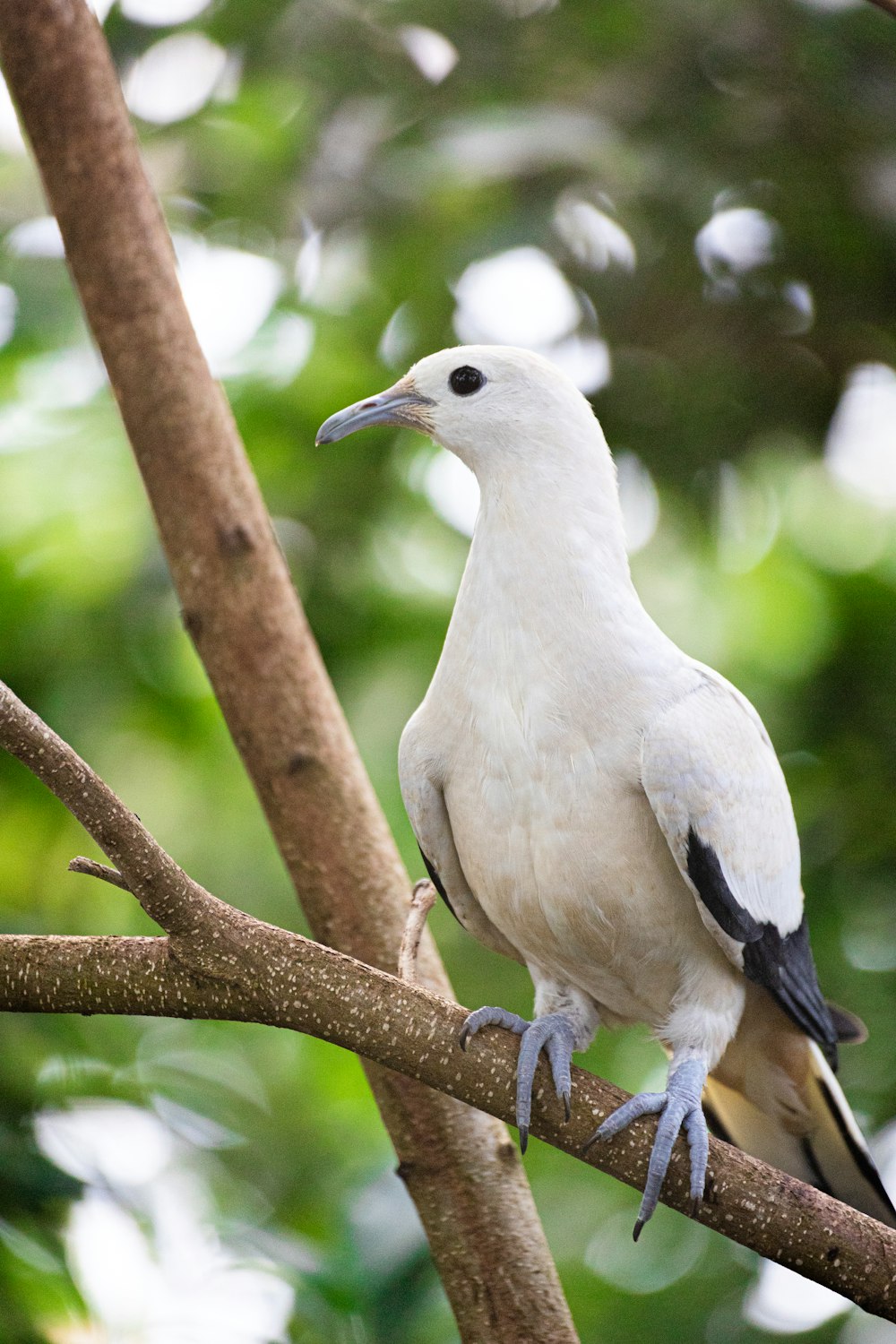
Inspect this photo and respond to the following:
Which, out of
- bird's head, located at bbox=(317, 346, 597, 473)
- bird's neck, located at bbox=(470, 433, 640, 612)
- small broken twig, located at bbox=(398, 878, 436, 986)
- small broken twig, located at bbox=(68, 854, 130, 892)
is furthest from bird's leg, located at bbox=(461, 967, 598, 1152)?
bird's head, located at bbox=(317, 346, 597, 473)

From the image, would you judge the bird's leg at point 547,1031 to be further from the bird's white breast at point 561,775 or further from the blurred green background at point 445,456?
the blurred green background at point 445,456

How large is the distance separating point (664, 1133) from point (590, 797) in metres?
0.33

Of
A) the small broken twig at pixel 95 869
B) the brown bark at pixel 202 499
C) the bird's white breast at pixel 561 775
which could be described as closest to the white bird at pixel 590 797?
the bird's white breast at pixel 561 775

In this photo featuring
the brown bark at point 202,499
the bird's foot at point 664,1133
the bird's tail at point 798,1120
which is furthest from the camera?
the brown bark at point 202,499

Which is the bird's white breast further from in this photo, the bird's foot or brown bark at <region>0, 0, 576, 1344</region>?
brown bark at <region>0, 0, 576, 1344</region>

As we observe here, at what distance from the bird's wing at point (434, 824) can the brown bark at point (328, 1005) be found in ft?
0.98

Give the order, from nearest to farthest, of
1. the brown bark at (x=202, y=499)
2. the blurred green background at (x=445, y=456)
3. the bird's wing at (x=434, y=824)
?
the bird's wing at (x=434, y=824)
the brown bark at (x=202, y=499)
the blurred green background at (x=445, y=456)

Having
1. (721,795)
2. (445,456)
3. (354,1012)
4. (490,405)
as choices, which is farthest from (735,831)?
(445,456)

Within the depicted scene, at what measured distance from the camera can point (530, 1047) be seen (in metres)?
1.22

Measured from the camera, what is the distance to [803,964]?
1412mm

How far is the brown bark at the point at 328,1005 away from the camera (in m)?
1.10

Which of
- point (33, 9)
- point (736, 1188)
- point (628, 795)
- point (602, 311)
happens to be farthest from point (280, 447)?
point (736, 1188)

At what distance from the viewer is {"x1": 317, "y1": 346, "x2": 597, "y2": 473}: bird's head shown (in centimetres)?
140

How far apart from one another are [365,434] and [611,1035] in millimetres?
1404
